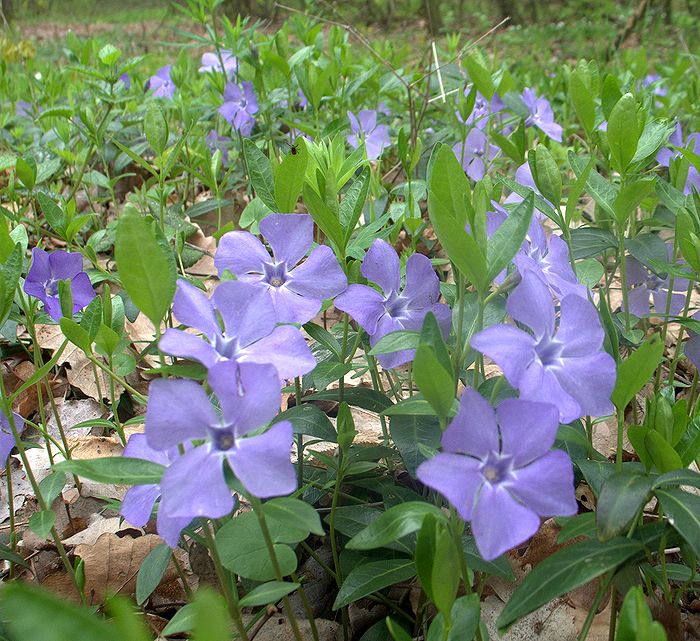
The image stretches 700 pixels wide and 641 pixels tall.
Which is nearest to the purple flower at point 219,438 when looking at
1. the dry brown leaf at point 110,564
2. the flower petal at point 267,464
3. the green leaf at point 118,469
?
the flower petal at point 267,464

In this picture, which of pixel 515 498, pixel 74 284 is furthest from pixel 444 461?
pixel 74 284

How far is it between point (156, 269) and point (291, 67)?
1.91 m

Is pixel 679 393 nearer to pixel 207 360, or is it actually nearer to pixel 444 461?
pixel 444 461

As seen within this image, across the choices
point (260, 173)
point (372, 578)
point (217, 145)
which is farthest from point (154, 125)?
point (217, 145)

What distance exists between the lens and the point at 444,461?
2.69ft

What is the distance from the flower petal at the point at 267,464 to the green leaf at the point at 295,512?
0.26 ft

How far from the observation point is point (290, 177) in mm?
1206

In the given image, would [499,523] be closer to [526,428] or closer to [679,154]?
[526,428]

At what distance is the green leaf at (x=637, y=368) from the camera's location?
94 cm

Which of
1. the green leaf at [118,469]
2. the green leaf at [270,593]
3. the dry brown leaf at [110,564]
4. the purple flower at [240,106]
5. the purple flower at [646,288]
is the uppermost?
the purple flower at [240,106]

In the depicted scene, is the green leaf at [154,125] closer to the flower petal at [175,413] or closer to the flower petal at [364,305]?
the flower petal at [364,305]

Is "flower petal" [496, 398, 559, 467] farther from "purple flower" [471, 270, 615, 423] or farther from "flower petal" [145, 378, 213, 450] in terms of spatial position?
"flower petal" [145, 378, 213, 450]

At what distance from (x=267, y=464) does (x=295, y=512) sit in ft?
0.36

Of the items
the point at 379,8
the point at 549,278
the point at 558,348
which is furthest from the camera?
the point at 379,8
